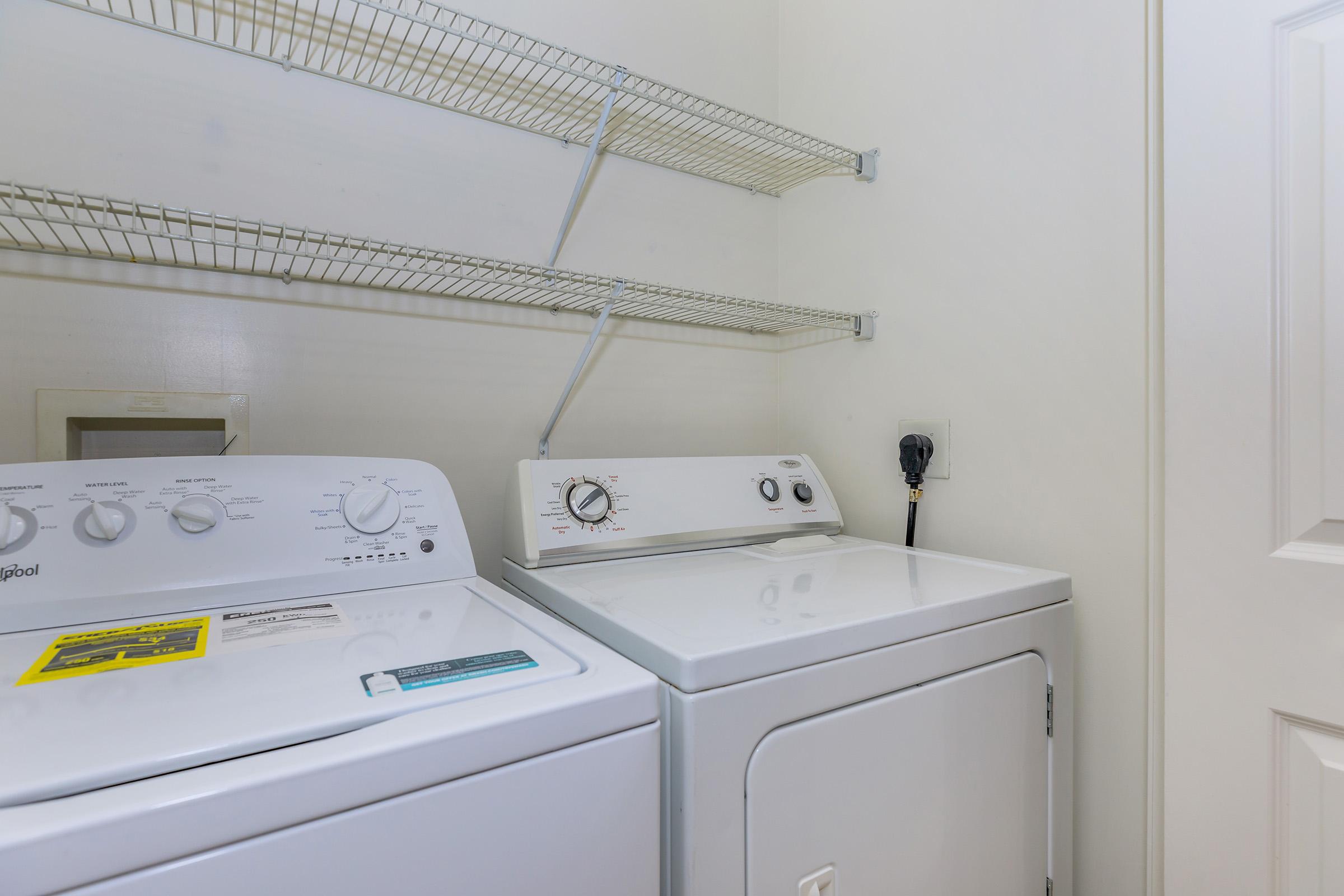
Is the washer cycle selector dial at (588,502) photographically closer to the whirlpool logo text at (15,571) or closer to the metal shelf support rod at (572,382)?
the metal shelf support rod at (572,382)

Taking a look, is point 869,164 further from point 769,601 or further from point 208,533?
point 208,533

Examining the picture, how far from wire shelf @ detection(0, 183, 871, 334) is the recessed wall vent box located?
23 cm

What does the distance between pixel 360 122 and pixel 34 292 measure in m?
0.61

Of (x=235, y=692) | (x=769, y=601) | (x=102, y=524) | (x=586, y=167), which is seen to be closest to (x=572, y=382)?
(x=586, y=167)

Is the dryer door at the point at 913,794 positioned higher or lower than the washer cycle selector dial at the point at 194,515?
lower

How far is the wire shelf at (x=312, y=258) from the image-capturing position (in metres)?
0.91

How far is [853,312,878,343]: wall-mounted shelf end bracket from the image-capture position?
61.6 inches

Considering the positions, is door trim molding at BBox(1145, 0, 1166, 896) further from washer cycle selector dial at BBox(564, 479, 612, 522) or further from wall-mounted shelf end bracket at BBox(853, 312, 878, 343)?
washer cycle selector dial at BBox(564, 479, 612, 522)

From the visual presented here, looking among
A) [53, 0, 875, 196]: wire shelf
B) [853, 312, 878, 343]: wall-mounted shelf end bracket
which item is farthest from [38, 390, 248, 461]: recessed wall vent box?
[853, 312, 878, 343]: wall-mounted shelf end bracket

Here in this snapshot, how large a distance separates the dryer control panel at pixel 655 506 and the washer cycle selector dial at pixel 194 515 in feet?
1.53

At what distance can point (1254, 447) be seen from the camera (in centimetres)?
95

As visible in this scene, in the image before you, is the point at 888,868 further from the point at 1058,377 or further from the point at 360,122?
the point at 360,122

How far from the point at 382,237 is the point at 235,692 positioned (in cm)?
97

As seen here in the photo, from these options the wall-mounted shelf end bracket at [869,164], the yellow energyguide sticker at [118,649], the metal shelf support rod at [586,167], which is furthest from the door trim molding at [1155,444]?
the yellow energyguide sticker at [118,649]
